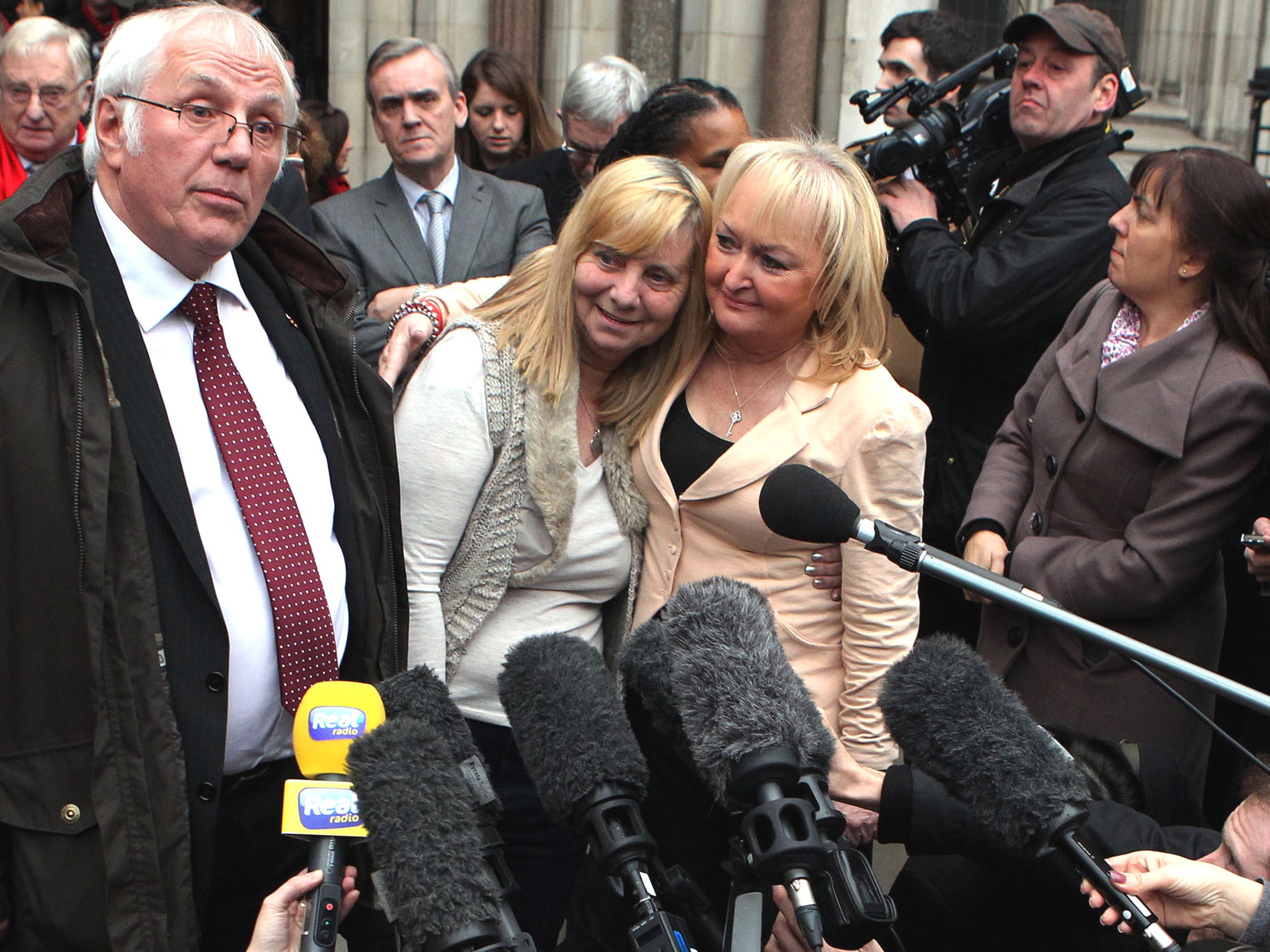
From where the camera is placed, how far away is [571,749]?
5.57ft

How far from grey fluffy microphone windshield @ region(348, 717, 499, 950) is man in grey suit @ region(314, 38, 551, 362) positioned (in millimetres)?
2571

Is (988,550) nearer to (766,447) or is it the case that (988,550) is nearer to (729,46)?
(766,447)

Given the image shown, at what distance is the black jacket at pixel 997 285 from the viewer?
3811 millimetres

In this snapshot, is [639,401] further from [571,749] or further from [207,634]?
[571,749]

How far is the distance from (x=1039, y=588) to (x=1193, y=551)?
1.16 ft

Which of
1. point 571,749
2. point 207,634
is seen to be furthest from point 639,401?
point 571,749

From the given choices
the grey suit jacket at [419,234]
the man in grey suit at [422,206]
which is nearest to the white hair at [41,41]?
the man in grey suit at [422,206]

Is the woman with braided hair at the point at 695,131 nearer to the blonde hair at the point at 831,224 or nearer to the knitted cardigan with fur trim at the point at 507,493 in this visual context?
the blonde hair at the point at 831,224

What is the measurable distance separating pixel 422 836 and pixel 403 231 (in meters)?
2.94

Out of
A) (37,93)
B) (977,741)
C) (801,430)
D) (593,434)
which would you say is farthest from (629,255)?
(37,93)

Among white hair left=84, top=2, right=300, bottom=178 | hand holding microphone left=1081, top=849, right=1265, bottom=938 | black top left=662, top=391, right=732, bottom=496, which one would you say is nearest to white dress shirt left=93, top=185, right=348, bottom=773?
white hair left=84, top=2, right=300, bottom=178

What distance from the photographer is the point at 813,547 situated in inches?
108

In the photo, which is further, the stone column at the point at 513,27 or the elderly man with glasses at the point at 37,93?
the stone column at the point at 513,27

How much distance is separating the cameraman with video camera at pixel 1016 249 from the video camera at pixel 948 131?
12 cm
